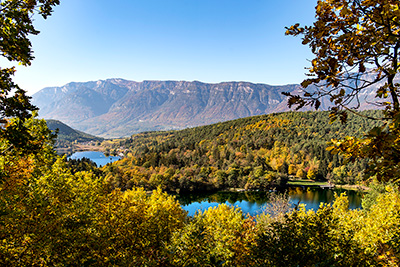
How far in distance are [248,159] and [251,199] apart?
3625 cm

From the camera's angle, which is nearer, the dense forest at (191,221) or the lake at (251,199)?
the dense forest at (191,221)

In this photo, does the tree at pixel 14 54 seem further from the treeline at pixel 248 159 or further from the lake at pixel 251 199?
the lake at pixel 251 199

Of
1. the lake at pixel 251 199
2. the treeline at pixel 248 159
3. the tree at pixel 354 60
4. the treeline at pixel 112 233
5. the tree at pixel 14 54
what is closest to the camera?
the tree at pixel 354 60

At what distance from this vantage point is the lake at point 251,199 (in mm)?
63397

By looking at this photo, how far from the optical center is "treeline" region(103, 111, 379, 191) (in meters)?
82.9

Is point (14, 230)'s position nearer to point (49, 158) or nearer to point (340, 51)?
point (49, 158)

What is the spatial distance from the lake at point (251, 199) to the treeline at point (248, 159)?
5949 millimetres

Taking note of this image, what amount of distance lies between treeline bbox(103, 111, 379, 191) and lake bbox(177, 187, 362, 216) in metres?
5.95

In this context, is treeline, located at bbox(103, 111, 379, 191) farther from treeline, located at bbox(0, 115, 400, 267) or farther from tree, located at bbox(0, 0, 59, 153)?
tree, located at bbox(0, 0, 59, 153)

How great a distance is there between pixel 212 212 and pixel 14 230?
1924 cm

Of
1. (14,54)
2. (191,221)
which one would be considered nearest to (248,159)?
(191,221)

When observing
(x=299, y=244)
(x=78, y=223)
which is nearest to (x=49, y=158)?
(x=78, y=223)

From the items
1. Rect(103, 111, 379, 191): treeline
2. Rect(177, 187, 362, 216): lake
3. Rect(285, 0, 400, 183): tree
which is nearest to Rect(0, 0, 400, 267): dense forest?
Rect(285, 0, 400, 183): tree

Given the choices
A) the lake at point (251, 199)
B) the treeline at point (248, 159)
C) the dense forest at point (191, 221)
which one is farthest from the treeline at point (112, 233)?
the lake at point (251, 199)
